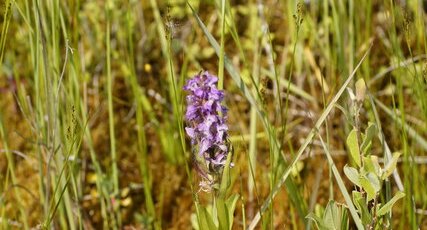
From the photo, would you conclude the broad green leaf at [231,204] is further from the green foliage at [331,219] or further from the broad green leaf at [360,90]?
the broad green leaf at [360,90]

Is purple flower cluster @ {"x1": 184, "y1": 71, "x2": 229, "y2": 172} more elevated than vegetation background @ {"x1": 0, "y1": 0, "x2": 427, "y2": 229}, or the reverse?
vegetation background @ {"x1": 0, "y1": 0, "x2": 427, "y2": 229}

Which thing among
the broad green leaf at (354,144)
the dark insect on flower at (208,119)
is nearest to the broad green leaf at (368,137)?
the broad green leaf at (354,144)

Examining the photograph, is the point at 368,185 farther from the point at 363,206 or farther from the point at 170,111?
the point at 170,111

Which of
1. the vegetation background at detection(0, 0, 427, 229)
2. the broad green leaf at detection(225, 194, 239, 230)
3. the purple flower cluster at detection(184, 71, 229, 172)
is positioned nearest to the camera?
the purple flower cluster at detection(184, 71, 229, 172)

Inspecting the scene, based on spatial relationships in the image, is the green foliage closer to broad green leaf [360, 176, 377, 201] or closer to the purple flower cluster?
broad green leaf [360, 176, 377, 201]

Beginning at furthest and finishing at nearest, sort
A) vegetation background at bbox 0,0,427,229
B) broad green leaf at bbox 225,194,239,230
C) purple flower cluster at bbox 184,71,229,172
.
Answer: vegetation background at bbox 0,0,427,229
broad green leaf at bbox 225,194,239,230
purple flower cluster at bbox 184,71,229,172

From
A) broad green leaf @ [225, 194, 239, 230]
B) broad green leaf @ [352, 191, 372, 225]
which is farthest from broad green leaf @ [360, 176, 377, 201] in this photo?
broad green leaf @ [225, 194, 239, 230]

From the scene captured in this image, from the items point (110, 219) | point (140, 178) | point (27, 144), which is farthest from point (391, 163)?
point (27, 144)
